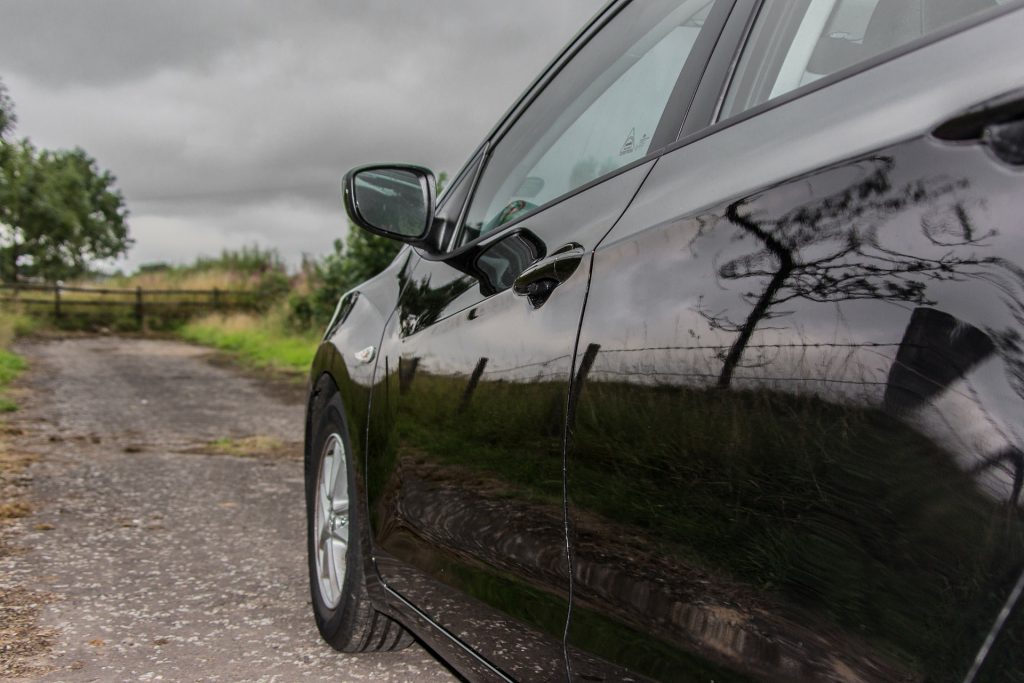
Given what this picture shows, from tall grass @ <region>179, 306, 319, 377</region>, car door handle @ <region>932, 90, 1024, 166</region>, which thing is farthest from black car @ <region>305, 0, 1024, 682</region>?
tall grass @ <region>179, 306, 319, 377</region>

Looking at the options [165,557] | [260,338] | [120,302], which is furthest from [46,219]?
[165,557]

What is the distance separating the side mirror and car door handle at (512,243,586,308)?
78 centimetres

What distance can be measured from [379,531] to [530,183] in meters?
1.04

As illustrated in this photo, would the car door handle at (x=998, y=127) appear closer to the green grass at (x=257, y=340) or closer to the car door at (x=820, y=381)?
the car door at (x=820, y=381)

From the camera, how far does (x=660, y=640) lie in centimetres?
127

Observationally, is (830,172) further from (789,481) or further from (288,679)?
(288,679)

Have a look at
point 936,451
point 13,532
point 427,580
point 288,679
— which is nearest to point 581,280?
point 936,451

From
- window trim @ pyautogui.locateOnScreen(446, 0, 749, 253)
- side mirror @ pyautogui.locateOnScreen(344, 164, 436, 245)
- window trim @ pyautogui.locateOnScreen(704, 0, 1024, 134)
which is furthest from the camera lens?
side mirror @ pyautogui.locateOnScreen(344, 164, 436, 245)

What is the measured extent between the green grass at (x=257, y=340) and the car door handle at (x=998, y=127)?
1381 centimetres

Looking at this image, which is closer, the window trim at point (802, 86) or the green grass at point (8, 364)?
the window trim at point (802, 86)

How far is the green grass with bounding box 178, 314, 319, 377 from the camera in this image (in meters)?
16.0

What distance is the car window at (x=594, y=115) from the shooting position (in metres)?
1.79

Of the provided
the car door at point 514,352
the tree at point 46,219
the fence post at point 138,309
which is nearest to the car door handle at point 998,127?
the car door at point 514,352

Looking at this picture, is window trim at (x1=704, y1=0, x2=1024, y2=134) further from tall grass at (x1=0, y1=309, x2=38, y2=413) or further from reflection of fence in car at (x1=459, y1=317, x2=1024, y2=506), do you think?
tall grass at (x1=0, y1=309, x2=38, y2=413)
